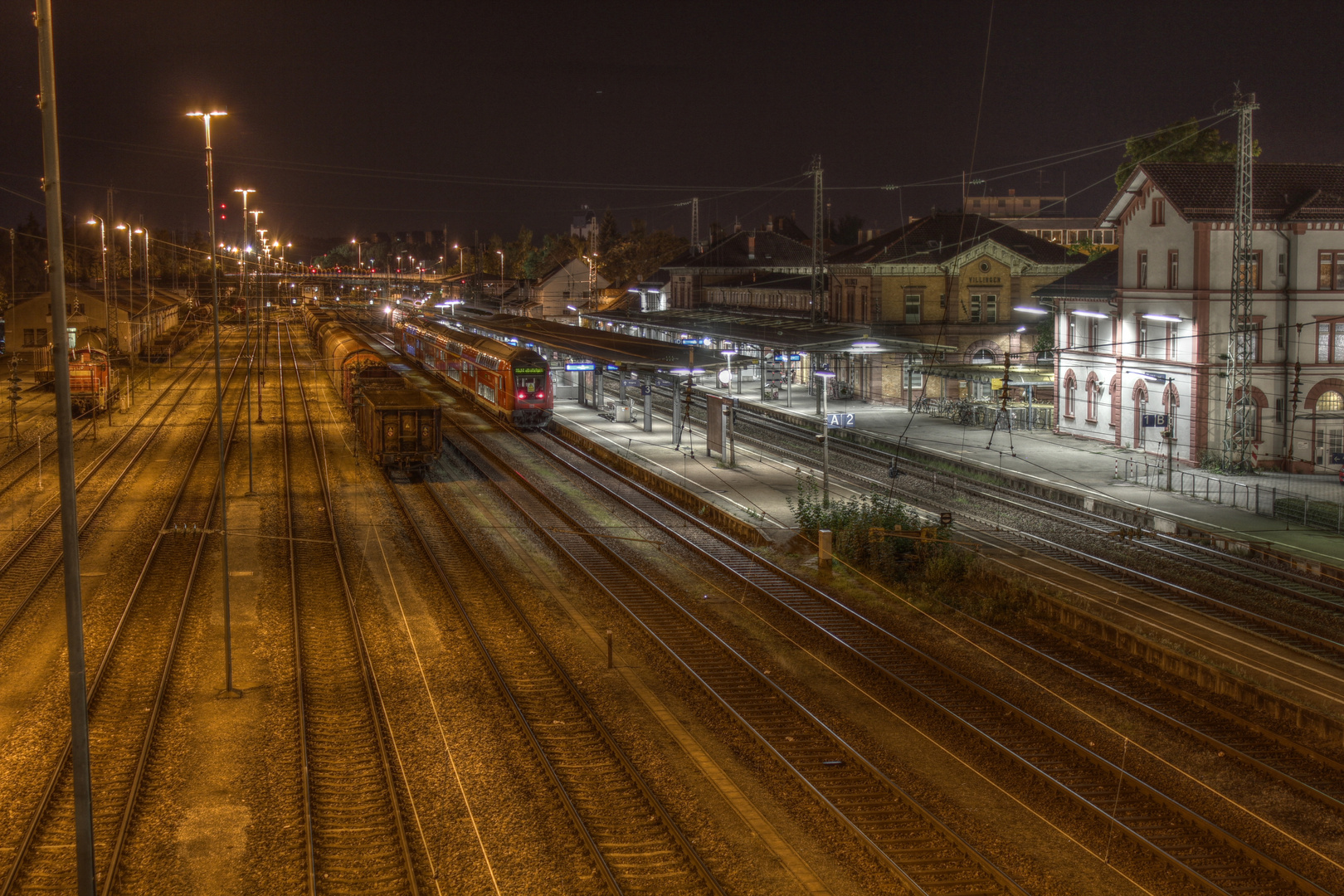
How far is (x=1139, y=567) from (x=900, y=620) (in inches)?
251

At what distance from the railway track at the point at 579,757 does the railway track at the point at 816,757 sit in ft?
5.86

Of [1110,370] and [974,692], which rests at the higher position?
[1110,370]

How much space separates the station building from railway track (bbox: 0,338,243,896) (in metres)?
29.1

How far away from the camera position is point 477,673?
16.6 m

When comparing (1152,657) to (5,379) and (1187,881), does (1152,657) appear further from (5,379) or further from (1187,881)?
(5,379)

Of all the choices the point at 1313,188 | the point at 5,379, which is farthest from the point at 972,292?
the point at 5,379

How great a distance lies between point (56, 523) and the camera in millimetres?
27234

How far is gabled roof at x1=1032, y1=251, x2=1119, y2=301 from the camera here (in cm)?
4231

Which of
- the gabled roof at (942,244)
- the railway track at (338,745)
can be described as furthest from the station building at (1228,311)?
the railway track at (338,745)

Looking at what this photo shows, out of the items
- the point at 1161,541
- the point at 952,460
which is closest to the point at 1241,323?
the point at 952,460

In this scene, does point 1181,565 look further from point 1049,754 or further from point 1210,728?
point 1049,754

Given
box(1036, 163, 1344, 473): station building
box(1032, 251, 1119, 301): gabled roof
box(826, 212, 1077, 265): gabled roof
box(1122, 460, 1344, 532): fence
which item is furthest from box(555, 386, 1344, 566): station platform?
box(826, 212, 1077, 265): gabled roof

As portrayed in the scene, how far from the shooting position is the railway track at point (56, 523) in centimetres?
2061

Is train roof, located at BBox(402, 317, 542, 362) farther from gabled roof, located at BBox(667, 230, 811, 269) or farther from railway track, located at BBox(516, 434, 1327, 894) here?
gabled roof, located at BBox(667, 230, 811, 269)
